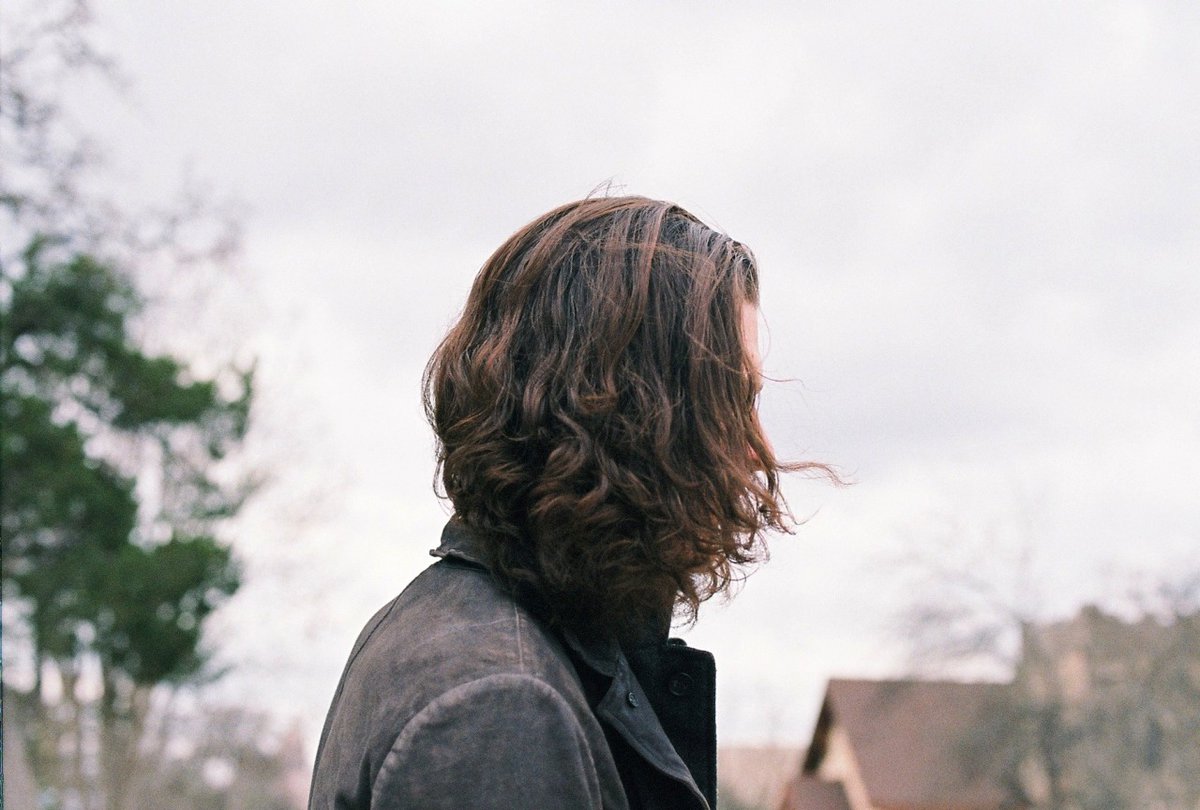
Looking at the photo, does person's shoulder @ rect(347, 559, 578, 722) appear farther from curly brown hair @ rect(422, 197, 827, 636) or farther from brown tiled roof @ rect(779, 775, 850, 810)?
brown tiled roof @ rect(779, 775, 850, 810)

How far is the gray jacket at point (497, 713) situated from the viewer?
120 cm

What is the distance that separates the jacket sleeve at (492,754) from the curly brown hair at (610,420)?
0.17m

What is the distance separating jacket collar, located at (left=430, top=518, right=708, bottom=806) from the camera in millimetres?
1358

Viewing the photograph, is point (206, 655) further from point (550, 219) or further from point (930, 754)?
point (550, 219)

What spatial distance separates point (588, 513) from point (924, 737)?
31.4m

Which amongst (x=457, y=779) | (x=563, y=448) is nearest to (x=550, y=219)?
(x=563, y=448)

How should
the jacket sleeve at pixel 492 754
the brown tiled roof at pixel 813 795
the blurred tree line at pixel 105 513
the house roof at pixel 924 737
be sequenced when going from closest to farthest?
1. the jacket sleeve at pixel 492 754
2. the blurred tree line at pixel 105 513
3. the house roof at pixel 924 737
4. the brown tiled roof at pixel 813 795

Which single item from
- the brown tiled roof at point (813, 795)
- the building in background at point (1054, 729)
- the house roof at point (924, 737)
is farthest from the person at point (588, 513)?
the brown tiled roof at point (813, 795)

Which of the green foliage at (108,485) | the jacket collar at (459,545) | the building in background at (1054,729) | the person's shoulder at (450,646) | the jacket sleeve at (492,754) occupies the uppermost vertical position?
the green foliage at (108,485)

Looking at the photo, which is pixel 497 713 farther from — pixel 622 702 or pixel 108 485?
pixel 108 485

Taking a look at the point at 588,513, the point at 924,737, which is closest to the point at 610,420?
the point at 588,513

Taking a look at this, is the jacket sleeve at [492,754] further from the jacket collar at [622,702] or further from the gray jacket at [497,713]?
the jacket collar at [622,702]

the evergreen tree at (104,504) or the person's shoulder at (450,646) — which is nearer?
the person's shoulder at (450,646)

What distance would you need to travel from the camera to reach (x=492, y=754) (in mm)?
1195
